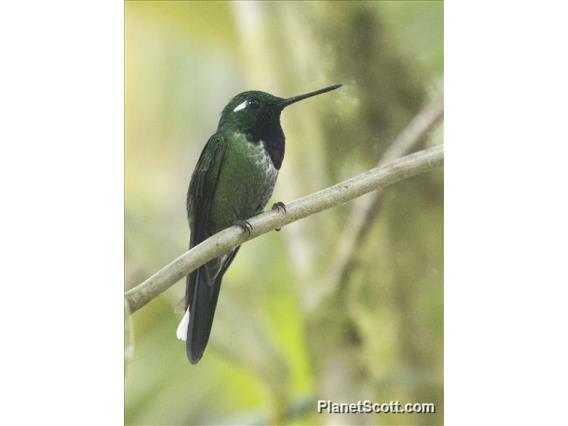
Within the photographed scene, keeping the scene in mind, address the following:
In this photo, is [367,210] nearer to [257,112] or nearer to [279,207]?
[279,207]

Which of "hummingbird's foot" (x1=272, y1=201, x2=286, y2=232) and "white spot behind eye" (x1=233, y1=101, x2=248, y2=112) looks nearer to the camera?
"hummingbird's foot" (x1=272, y1=201, x2=286, y2=232)

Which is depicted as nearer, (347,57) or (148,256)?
(148,256)

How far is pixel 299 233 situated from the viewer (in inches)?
131

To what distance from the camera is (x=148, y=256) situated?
3148mm

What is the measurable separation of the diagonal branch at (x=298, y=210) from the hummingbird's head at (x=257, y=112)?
14.9 inches

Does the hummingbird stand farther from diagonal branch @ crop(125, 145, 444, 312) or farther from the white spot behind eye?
diagonal branch @ crop(125, 145, 444, 312)

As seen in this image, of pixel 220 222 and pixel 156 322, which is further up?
pixel 220 222

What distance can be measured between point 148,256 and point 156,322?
27 cm

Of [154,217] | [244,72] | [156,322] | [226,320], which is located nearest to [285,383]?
[226,320]

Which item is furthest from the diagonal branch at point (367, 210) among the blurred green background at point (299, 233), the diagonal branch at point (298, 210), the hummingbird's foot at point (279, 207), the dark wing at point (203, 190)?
the dark wing at point (203, 190)

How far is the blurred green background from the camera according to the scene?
319 centimetres

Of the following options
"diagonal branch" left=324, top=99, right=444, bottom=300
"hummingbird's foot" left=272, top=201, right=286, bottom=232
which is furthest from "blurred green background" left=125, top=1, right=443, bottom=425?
"hummingbird's foot" left=272, top=201, right=286, bottom=232

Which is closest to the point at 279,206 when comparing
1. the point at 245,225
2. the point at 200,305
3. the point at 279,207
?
the point at 279,207

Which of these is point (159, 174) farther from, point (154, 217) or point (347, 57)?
point (347, 57)
